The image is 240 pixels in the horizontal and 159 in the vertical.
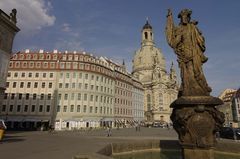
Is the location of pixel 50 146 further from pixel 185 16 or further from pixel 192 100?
pixel 185 16

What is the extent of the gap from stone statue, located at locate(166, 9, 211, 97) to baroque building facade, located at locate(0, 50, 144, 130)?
2086 inches

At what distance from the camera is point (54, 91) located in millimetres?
65062

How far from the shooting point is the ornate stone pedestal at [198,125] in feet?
29.5

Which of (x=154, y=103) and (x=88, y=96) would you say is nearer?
(x=88, y=96)

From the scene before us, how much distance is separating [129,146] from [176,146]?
389 centimetres

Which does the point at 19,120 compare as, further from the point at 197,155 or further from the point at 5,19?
the point at 197,155

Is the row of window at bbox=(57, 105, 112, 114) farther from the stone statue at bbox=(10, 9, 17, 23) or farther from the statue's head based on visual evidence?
the statue's head

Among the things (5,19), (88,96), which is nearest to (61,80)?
(88,96)

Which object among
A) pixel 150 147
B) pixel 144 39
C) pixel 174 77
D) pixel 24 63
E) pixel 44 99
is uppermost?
pixel 144 39

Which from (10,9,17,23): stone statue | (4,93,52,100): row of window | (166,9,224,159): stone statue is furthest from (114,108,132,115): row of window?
(166,9,224,159): stone statue

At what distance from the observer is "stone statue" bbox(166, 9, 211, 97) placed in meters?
9.95

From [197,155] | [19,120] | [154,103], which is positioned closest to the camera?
[197,155]

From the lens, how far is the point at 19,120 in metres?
62.1

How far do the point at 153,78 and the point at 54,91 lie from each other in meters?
83.4
